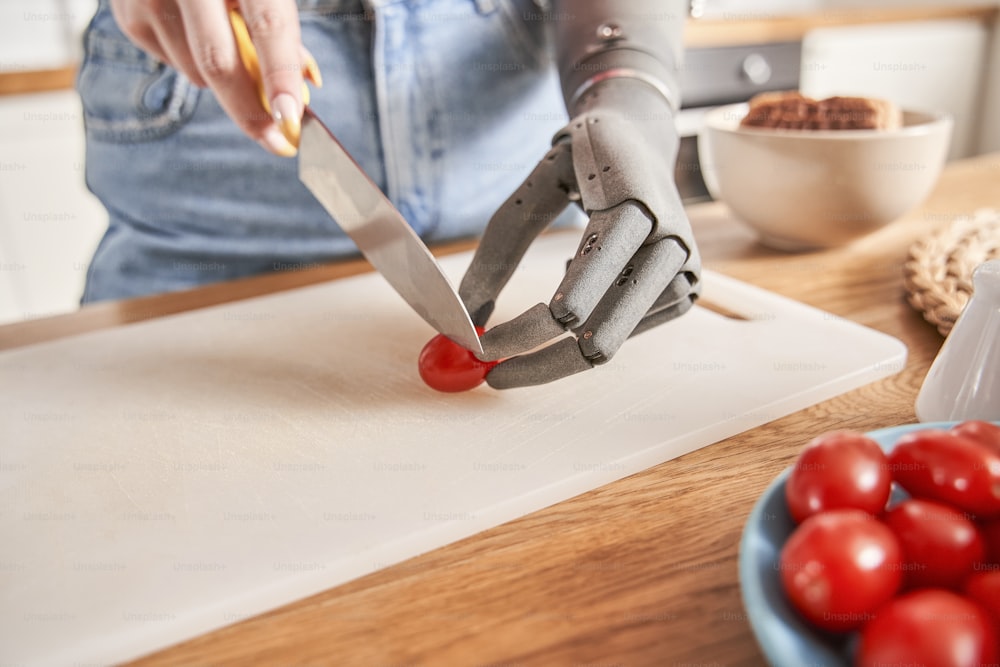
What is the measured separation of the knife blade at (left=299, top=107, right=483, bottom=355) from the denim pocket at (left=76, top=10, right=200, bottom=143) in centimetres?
34

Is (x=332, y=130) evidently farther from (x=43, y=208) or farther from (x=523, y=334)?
(x=43, y=208)

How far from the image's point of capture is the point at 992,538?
378mm

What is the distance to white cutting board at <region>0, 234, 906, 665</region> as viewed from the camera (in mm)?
456

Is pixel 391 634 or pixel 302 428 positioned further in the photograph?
pixel 302 428

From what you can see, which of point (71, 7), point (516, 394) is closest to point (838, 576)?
point (516, 394)

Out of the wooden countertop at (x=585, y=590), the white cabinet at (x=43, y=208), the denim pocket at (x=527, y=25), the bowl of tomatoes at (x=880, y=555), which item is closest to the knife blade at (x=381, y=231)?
the wooden countertop at (x=585, y=590)

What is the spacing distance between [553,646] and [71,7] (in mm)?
2509

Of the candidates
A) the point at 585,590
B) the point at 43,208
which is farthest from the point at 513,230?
the point at 43,208

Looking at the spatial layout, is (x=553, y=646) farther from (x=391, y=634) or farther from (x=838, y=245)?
(x=838, y=245)

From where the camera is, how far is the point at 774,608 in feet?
1.14

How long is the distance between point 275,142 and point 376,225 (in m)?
0.17

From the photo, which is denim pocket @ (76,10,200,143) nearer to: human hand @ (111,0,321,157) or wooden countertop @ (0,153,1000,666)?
human hand @ (111,0,321,157)

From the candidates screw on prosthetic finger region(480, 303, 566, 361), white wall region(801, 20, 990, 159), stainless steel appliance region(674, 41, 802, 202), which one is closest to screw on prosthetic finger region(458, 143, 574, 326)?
screw on prosthetic finger region(480, 303, 566, 361)

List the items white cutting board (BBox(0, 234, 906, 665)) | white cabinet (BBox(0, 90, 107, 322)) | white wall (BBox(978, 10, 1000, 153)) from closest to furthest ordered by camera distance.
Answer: white cutting board (BBox(0, 234, 906, 665)), white cabinet (BBox(0, 90, 107, 322)), white wall (BBox(978, 10, 1000, 153))
